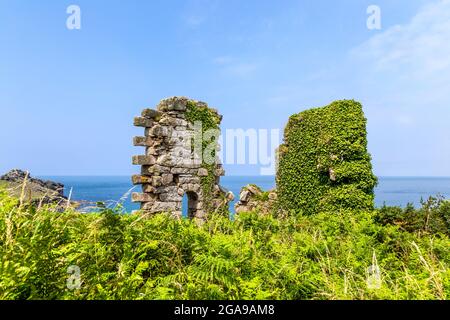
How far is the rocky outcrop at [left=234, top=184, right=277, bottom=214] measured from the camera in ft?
52.3

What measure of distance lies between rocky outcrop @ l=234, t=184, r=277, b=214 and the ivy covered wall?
79cm

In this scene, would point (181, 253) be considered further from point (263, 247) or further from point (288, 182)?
point (288, 182)

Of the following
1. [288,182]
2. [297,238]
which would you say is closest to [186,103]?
[288,182]

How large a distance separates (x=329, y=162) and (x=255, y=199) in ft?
14.1

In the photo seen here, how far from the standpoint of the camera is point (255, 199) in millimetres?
16516

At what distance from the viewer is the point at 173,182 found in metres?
13.3

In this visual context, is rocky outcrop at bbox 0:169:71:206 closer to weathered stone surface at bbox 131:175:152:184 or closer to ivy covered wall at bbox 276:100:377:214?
weathered stone surface at bbox 131:175:152:184

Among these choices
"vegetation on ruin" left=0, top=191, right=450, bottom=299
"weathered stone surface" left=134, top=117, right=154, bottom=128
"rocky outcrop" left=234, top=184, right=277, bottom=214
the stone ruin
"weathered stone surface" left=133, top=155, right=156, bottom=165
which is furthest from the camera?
"rocky outcrop" left=234, top=184, right=277, bottom=214

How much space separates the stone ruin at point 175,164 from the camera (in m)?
12.8

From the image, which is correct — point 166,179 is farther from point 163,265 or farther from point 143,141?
point 163,265

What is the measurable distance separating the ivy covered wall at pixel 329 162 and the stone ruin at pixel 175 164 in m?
2.99

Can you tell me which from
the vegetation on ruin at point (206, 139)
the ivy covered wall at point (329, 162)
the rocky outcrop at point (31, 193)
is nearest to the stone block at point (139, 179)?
the vegetation on ruin at point (206, 139)

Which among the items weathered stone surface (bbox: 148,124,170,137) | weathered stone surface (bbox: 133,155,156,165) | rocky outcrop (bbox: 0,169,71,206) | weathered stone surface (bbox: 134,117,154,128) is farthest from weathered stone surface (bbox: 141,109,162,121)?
rocky outcrop (bbox: 0,169,71,206)

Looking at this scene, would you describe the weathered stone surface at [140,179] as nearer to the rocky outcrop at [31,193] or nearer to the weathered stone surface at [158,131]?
the weathered stone surface at [158,131]
